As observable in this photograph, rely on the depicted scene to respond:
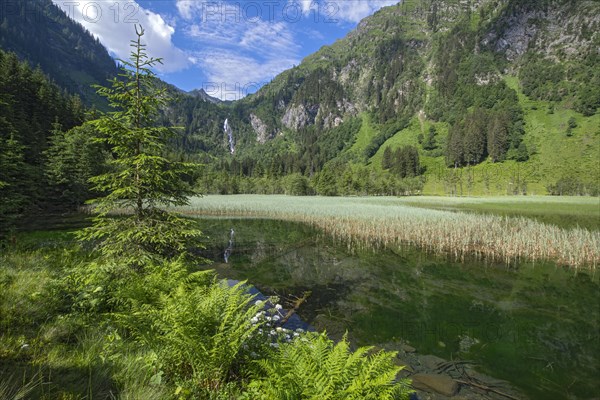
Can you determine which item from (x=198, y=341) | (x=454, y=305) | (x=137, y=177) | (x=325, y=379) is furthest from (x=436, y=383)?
(x=137, y=177)

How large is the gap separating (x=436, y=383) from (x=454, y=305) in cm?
611

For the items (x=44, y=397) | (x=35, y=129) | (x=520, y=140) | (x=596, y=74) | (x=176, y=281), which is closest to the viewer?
(x=44, y=397)

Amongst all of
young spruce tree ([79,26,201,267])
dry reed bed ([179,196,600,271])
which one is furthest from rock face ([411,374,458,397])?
dry reed bed ([179,196,600,271])

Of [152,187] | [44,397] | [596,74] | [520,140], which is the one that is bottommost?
[44,397]

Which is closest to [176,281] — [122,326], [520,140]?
[122,326]

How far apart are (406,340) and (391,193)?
377 feet

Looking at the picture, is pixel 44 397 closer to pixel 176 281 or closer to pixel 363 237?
pixel 176 281

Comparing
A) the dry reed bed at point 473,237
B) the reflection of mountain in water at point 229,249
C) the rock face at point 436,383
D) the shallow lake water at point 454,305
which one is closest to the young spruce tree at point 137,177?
the shallow lake water at point 454,305

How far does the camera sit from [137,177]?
865 centimetres

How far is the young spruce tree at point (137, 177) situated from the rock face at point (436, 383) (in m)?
7.07

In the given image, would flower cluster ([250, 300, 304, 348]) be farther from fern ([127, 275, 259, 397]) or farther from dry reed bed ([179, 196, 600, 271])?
dry reed bed ([179, 196, 600, 271])

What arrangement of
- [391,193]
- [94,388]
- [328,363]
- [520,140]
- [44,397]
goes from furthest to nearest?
[520,140], [391,193], [328,363], [94,388], [44,397]

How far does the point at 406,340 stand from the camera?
8883 mm

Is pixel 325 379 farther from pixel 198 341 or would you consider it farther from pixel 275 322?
pixel 275 322
